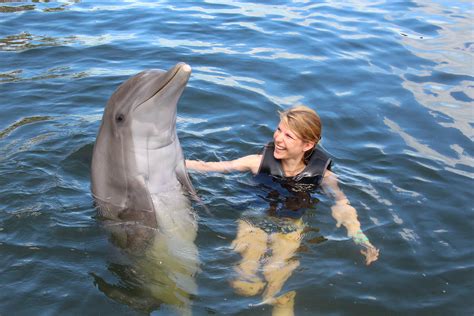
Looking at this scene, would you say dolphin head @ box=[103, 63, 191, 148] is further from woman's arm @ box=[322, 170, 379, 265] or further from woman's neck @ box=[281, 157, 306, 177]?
woman's arm @ box=[322, 170, 379, 265]

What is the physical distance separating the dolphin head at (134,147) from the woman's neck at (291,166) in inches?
54.1

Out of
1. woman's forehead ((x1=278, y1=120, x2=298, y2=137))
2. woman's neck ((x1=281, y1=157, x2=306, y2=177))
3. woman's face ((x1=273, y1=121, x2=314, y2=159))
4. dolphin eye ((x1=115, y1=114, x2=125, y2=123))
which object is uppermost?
dolphin eye ((x1=115, y1=114, x2=125, y2=123))

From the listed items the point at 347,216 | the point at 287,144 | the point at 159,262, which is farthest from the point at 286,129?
the point at 159,262

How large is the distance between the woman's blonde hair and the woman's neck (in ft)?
1.21

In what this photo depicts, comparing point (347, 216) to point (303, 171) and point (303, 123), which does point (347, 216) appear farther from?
point (303, 123)

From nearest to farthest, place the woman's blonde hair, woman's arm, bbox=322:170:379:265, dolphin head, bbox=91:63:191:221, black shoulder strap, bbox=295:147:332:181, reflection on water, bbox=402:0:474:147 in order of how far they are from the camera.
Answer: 1. dolphin head, bbox=91:63:191:221
2. woman's arm, bbox=322:170:379:265
3. the woman's blonde hair
4. black shoulder strap, bbox=295:147:332:181
5. reflection on water, bbox=402:0:474:147

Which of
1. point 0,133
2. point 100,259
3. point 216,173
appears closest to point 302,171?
point 216,173

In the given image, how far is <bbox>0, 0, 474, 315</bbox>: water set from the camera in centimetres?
491

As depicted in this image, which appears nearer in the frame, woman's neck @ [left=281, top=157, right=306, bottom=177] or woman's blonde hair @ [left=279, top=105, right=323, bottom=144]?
woman's blonde hair @ [left=279, top=105, right=323, bottom=144]

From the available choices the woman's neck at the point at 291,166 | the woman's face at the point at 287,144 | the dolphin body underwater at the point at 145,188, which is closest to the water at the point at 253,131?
the dolphin body underwater at the point at 145,188

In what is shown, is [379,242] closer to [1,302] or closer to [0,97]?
[1,302]

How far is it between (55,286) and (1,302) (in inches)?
15.9

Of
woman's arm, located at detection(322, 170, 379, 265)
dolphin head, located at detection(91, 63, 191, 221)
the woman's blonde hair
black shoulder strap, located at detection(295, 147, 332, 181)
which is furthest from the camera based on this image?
black shoulder strap, located at detection(295, 147, 332, 181)

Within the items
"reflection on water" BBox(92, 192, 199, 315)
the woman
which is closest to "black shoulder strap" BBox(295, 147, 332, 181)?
the woman
